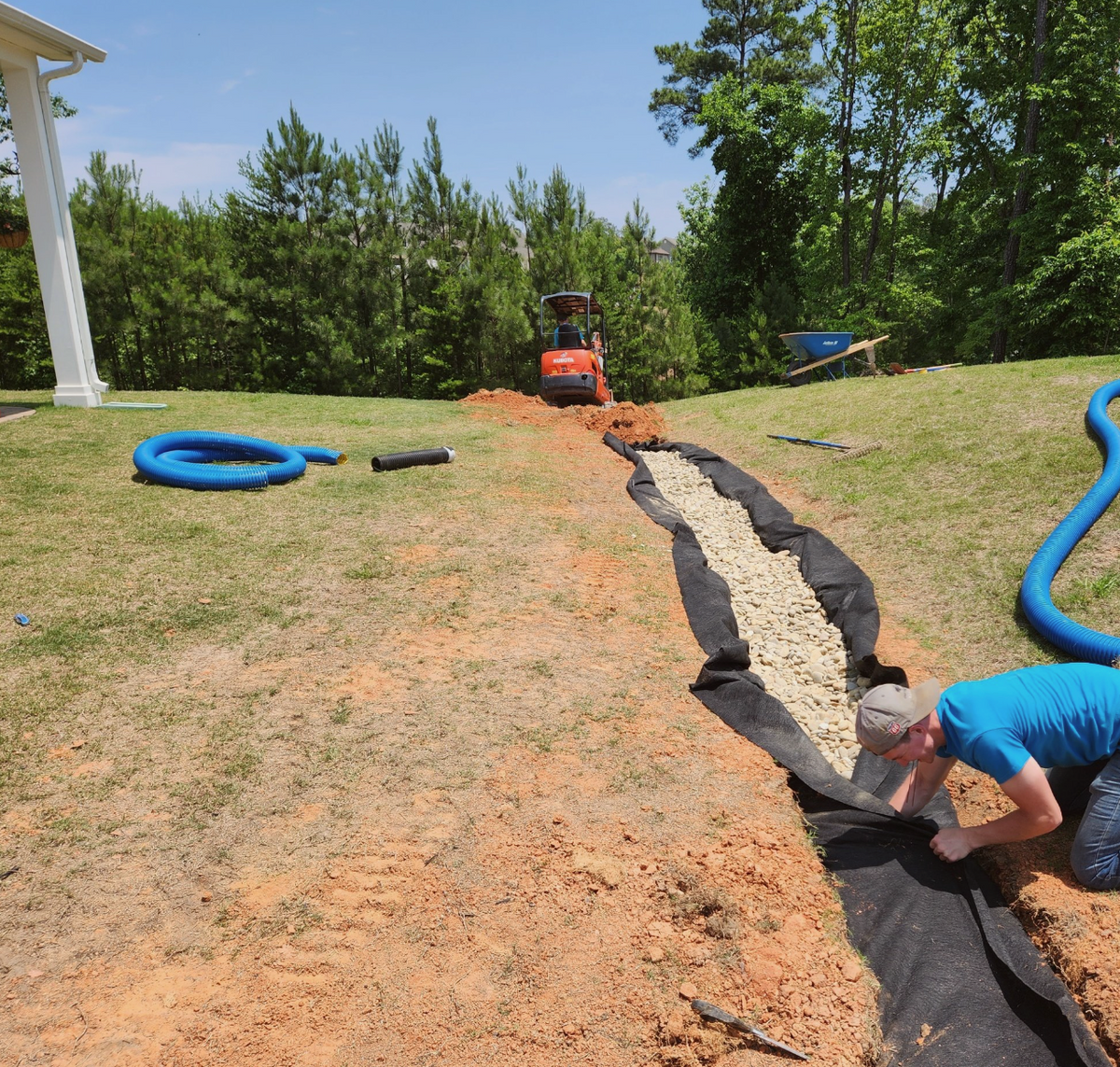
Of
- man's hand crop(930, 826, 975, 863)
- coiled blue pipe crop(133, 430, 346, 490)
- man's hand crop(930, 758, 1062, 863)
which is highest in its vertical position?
coiled blue pipe crop(133, 430, 346, 490)

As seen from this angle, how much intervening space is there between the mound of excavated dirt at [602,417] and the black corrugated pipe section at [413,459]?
3917 mm

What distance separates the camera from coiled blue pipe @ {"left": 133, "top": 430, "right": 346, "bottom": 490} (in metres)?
7.14

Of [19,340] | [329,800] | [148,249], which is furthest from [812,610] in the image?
[19,340]

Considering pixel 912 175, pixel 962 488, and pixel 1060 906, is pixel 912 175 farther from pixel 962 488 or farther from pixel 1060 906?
pixel 1060 906

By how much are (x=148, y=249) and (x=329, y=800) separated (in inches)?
677

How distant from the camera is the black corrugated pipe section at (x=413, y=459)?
8.52m

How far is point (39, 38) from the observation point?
8.74 meters

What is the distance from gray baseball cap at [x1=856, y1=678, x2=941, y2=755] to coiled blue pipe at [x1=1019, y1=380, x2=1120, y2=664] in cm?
249

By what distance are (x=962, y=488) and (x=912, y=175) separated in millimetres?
17722

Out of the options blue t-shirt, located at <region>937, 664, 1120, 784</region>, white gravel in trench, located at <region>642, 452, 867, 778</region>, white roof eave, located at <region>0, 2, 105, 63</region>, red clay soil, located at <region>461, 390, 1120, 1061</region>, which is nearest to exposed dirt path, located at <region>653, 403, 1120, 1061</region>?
red clay soil, located at <region>461, 390, 1120, 1061</region>

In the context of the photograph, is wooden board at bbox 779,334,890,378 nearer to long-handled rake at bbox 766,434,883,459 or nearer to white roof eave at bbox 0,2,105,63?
long-handled rake at bbox 766,434,883,459

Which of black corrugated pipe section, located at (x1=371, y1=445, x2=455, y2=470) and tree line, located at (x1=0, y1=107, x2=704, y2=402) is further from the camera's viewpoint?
tree line, located at (x1=0, y1=107, x2=704, y2=402)

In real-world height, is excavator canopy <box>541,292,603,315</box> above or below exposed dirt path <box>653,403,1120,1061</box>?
above

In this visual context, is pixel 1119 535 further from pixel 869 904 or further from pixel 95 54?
pixel 95 54
